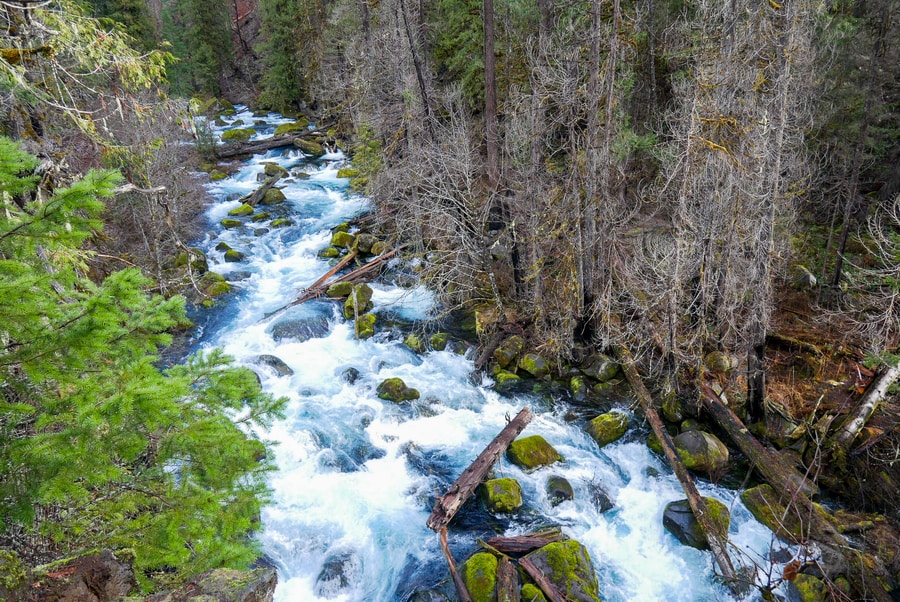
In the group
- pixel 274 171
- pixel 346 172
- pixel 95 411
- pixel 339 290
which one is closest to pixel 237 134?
pixel 274 171

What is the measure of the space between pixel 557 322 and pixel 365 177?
1177cm

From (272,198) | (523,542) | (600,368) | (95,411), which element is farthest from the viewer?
(272,198)

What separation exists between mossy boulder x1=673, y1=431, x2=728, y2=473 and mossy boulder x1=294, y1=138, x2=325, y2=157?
27772 mm

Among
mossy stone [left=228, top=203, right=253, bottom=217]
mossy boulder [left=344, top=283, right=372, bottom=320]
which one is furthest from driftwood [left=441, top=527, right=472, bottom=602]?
mossy stone [left=228, top=203, right=253, bottom=217]

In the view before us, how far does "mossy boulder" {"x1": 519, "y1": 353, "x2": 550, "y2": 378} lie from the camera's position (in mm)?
13711

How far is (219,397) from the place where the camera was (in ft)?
14.8

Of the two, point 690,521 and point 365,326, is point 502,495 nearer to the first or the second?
point 690,521

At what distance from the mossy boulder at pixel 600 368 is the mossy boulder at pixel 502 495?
4454mm

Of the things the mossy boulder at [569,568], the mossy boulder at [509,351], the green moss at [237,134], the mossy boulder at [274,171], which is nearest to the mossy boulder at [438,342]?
the mossy boulder at [509,351]

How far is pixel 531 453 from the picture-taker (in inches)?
430

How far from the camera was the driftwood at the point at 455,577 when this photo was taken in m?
7.93

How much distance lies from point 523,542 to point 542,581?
0.90 meters

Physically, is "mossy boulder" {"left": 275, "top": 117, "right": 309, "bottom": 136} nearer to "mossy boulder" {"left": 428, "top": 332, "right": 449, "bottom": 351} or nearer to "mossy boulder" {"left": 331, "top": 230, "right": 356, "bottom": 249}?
"mossy boulder" {"left": 331, "top": 230, "right": 356, "bottom": 249}

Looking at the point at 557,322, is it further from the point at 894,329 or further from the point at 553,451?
the point at 894,329
